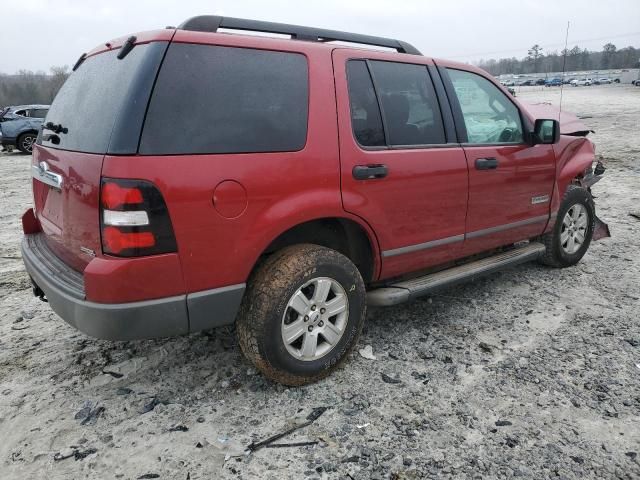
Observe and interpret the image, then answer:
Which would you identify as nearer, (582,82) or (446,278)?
(446,278)

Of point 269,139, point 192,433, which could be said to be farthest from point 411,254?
point 192,433

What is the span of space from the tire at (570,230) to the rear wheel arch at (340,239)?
2.22 metres

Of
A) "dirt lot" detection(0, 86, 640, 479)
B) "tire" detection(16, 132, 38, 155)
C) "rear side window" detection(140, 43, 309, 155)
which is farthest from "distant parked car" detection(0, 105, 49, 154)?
"rear side window" detection(140, 43, 309, 155)

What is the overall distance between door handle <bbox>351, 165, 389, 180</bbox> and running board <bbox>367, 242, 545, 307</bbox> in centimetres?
77

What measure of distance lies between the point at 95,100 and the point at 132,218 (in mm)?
785

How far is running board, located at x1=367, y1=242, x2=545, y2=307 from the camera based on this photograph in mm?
3236

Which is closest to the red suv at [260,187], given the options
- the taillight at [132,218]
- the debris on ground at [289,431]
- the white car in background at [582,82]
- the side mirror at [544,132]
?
the taillight at [132,218]

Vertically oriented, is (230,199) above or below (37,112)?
below

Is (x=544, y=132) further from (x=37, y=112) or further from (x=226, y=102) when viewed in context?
(x=37, y=112)

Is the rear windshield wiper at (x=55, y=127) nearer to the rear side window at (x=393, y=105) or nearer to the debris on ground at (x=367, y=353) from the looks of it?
the rear side window at (x=393, y=105)

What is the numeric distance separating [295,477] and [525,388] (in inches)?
56.6

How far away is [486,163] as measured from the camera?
3633mm

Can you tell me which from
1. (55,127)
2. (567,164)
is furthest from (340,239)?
(567,164)

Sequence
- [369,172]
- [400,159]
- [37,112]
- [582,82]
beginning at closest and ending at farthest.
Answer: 1. [369,172]
2. [400,159]
3. [37,112]
4. [582,82]
